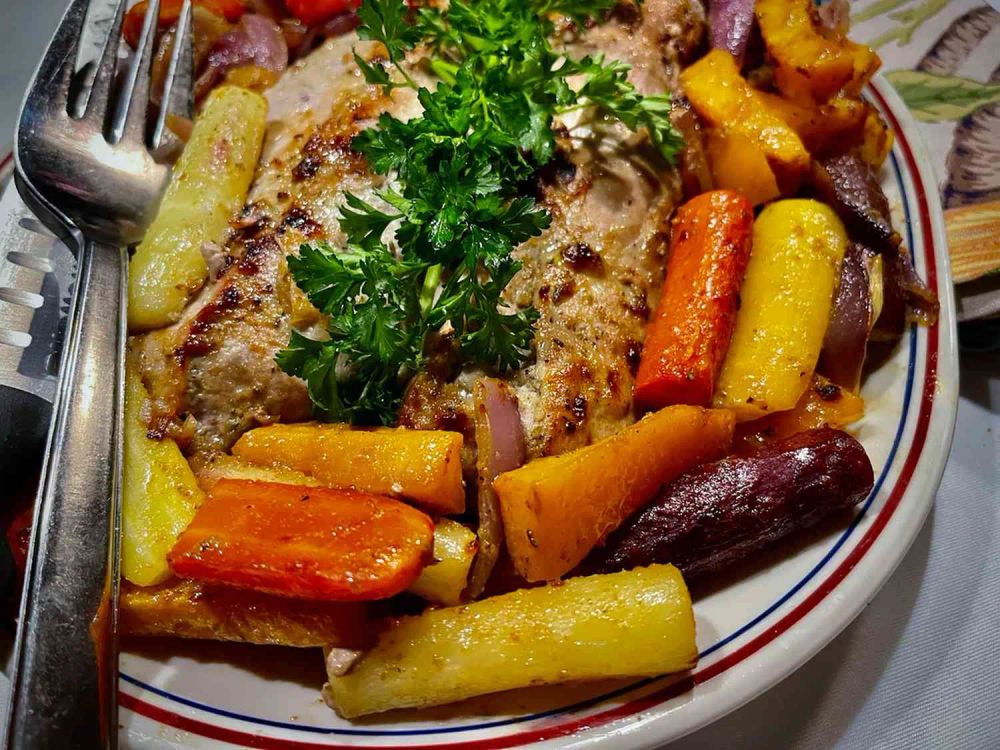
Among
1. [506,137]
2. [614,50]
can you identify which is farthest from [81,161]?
[614,50]

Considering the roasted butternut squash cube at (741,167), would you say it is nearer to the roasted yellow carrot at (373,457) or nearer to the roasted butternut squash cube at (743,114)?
the roasted butternut squash cube at (743,114)

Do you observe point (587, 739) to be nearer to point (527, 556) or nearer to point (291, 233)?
point (527, 556)

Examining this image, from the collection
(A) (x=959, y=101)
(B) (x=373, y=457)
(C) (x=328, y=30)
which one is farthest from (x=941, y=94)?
(B) (x=373, y=457)

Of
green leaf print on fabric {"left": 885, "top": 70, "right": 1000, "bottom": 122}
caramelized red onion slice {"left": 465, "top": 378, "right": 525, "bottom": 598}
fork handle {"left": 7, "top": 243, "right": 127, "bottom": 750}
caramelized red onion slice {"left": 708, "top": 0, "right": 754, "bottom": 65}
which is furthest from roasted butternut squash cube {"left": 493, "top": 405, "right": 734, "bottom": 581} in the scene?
green leaf print on fabric {"left": 885, "top": 70, "right": 1000, "bottom": 122}

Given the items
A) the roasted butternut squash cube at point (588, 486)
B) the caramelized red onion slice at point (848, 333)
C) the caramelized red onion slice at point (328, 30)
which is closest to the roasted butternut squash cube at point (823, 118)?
the caramelized red onion slice at point (848, 333)

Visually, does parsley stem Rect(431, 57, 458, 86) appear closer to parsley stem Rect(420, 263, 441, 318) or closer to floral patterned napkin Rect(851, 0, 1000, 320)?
parsley stem Rect(420, 263, 441, 318)

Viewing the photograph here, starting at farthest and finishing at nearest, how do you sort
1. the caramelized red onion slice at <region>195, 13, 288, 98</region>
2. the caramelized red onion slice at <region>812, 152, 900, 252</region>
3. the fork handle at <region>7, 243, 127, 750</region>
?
1. the caramelized red onion slice at <region>195, 13, 288, 98</region>
2. the caramelized red onion slice at <region>812, 152, 900, 252</region>
3. the fork handle at <region>7, 243, 127, 750</region>

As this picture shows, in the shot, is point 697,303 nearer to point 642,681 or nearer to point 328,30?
point 642,681
